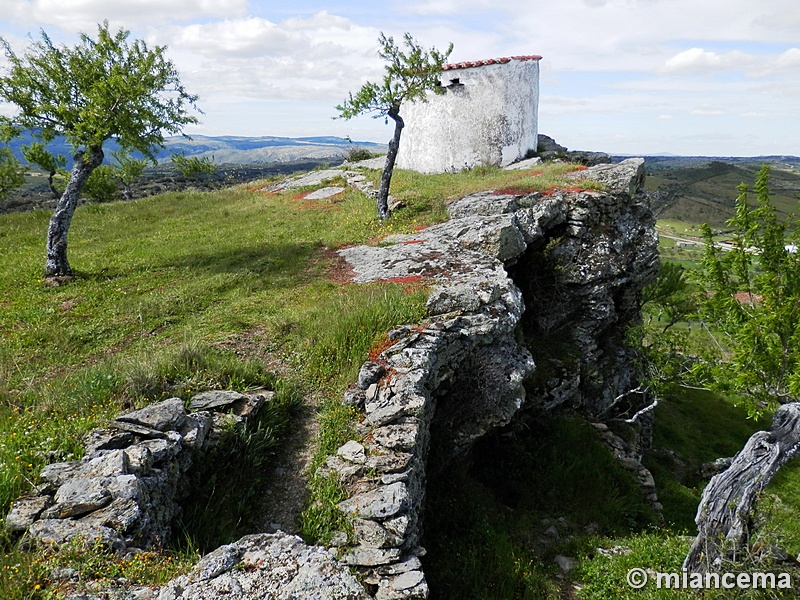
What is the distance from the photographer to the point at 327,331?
10.3 meters

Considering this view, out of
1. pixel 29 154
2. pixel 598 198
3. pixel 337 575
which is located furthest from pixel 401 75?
pixel 29 154

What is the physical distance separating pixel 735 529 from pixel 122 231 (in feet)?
88.1

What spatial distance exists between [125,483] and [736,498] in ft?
30.0

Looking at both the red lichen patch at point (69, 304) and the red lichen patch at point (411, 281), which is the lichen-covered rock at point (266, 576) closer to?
the red lichen patch at point (411, 281)

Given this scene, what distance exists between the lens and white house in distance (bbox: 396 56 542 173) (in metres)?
28.2

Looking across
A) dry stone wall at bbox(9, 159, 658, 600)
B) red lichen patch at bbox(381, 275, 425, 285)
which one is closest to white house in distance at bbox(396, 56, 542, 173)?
dry stone wall at bbox(9, 159, 658, 600)

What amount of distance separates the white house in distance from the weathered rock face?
9374 mm

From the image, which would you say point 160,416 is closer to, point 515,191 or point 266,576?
point 266,576

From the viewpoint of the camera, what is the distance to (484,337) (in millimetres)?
10773

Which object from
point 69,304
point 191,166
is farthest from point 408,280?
point 191,166

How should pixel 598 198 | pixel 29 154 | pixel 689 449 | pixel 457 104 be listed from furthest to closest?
pixel 29 154
pixel 457 104
pixel 689 449
pixel 598 198

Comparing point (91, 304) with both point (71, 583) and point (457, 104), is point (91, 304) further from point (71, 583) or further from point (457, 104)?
point (457, 104)

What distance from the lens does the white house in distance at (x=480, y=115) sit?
28.2 m

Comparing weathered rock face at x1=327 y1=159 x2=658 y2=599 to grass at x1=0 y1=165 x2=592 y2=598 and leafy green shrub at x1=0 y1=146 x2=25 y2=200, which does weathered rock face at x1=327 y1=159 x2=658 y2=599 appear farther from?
leafy green shrub at x1=0 y1=146 x2=25 y2=200
